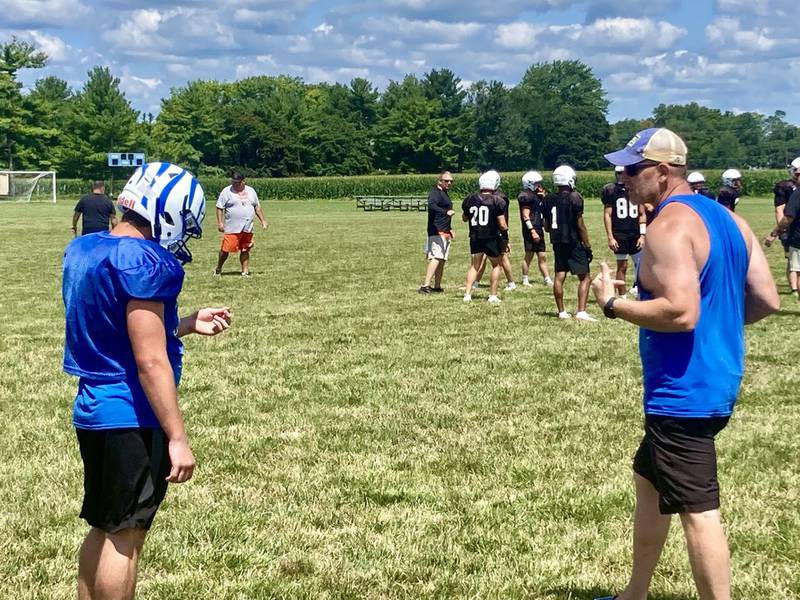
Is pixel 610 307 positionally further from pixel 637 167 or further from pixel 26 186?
pixel 26 186

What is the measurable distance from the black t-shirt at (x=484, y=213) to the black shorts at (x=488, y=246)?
0.05m

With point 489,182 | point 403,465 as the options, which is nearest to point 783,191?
point 489,182

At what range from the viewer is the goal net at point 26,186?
61.2m

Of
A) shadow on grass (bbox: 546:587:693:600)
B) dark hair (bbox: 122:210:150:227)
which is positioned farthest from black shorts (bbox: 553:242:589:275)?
dark hair (bbox: 122:210:150:227)

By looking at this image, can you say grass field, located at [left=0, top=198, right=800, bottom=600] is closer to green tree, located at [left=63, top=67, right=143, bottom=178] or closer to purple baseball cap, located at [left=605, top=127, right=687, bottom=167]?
purple baseball cap, located at [left=605, top=127, right=687, bottom=167]

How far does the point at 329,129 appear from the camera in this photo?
104938 millimetres

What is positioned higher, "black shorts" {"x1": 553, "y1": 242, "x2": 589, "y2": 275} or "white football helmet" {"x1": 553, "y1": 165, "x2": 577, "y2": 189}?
"white football helmet" {"x1": 553, "y1": 165, "x2": 577, "y2": 189}

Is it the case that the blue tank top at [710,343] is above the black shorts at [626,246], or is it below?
above

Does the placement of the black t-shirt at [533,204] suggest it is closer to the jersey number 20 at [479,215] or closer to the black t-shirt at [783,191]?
the jersey number 20 at [479,215]

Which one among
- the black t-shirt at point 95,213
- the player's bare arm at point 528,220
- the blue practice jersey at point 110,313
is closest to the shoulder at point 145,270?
the blue practice jersey at point 110,313

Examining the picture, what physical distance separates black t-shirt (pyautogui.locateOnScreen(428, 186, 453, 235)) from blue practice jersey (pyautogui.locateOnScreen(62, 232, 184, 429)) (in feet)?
41.0

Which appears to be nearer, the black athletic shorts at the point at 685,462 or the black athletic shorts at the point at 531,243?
the black athletic shorts at the point at 685,462

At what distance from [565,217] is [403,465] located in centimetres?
664

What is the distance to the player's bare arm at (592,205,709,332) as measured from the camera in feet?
11.1
